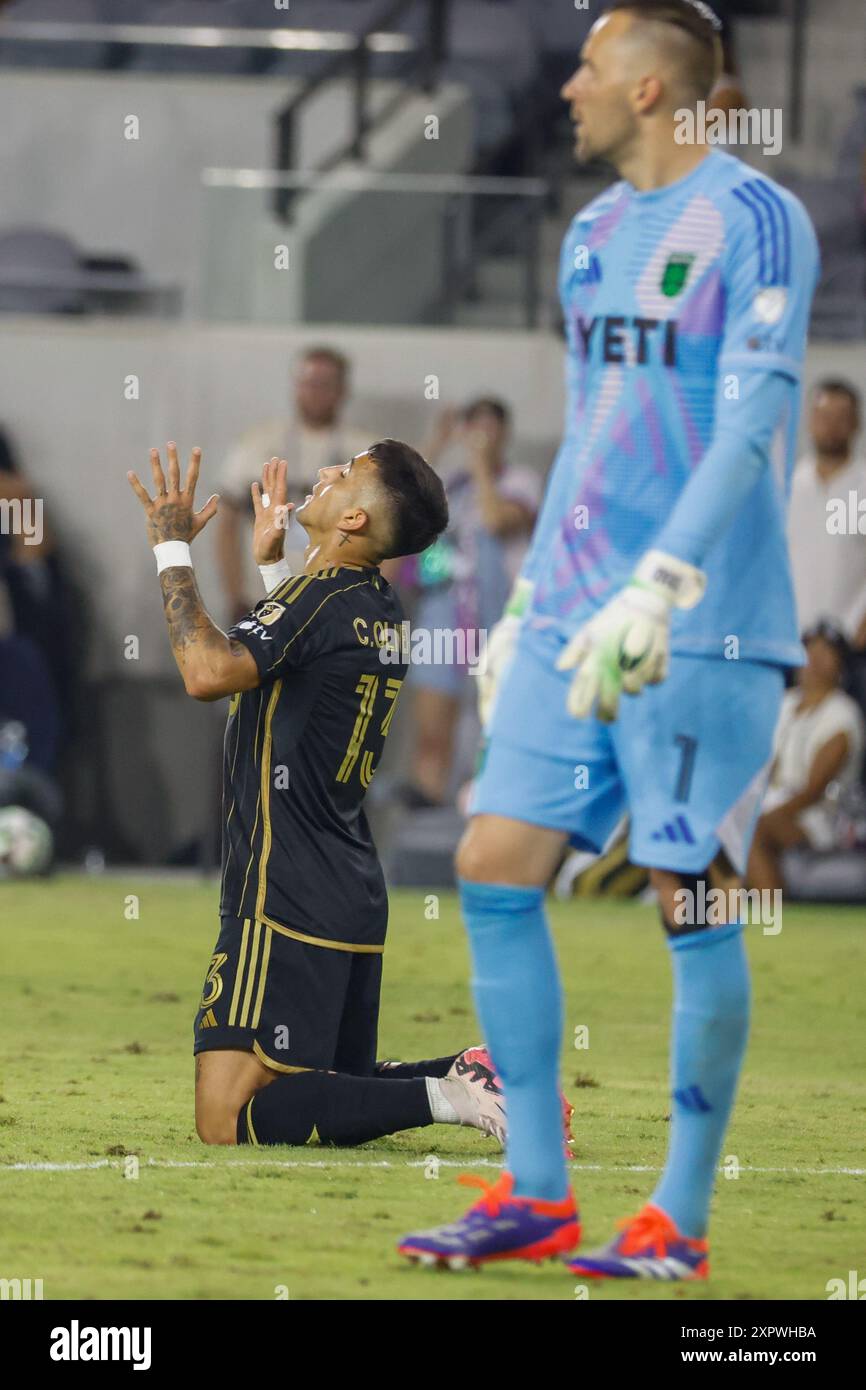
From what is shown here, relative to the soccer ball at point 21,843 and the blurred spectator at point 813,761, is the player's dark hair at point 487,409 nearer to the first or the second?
the blurred spectator at point 813,761

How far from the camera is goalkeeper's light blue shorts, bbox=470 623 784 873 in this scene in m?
4.09

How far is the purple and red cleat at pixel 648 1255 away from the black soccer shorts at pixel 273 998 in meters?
1.37

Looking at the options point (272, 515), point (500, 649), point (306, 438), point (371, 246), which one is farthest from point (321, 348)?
point (500, 649)

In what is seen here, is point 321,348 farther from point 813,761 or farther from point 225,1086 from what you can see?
point 225,1086

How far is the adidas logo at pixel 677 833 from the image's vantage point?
4066mm

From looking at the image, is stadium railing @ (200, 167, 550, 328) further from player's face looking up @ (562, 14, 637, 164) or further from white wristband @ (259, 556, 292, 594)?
player's face looking up @ (562, 14, 637, 164)

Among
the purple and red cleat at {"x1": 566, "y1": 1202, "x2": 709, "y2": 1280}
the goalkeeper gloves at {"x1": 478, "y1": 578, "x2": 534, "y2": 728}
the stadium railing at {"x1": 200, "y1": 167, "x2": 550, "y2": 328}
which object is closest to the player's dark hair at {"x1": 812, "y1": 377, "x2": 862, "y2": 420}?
the stadium railing at {"x1": 200, "y1": 167, "x2": 550, "y2": 328}

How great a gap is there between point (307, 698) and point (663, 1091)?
1.98 meters

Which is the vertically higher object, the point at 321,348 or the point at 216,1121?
the point at 321,348

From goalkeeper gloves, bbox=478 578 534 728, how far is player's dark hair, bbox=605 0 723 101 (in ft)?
3.20

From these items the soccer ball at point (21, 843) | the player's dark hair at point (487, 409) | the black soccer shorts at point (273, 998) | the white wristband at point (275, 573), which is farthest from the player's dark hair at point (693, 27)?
the soccer ball at point (21, 843)

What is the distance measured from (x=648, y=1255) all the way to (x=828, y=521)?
31.3ft

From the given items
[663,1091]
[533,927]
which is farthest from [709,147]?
[663,1091]

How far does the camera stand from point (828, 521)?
43.5 feet
